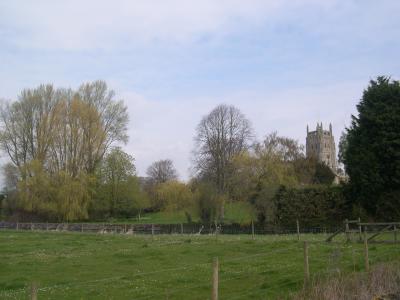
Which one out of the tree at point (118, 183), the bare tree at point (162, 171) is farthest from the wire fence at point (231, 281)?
the bare tree at point (162, 171)

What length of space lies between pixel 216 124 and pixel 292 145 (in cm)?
1002

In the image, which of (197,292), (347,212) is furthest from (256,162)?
(197,292)

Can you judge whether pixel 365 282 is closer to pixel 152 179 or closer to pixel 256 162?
pixel 256 162

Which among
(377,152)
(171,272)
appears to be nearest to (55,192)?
(377,152)

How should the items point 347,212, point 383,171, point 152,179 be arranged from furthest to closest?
point 152,179 < point 347,212 < point 383,171

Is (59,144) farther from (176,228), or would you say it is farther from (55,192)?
(176,228)

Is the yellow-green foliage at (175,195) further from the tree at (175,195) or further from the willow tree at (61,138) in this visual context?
the willow tree at (61,138)

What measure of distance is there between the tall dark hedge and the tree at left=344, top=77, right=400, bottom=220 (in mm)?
2245

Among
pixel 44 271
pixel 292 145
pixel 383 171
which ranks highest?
pixel 292 145

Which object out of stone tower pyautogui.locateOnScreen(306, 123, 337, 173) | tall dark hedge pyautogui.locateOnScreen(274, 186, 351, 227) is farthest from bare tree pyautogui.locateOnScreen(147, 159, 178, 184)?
tall dark hedge pyautogui.locateOnScreen(274, 186, 351, 227)

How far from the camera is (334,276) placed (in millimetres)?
12438

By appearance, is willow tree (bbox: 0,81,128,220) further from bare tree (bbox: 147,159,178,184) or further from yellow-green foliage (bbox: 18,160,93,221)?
bare tree (bbox: 147,159,178,184)

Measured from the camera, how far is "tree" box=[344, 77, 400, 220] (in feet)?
133

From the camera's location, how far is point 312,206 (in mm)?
46219
